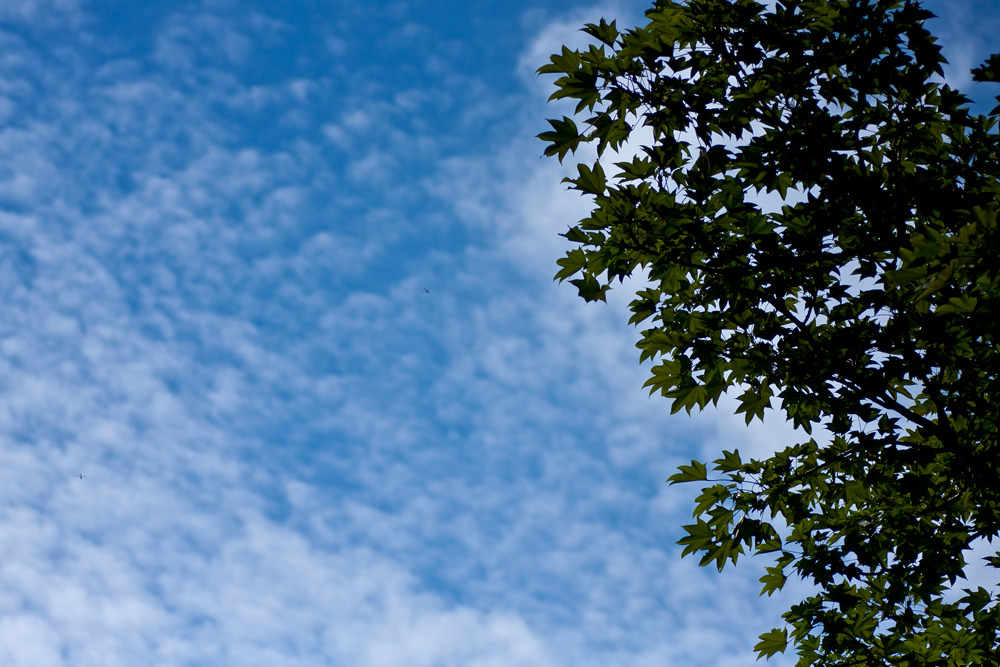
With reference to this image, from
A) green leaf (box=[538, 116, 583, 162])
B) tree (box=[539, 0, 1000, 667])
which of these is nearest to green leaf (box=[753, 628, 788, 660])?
tree (box=[539, 0, 1000, 667])

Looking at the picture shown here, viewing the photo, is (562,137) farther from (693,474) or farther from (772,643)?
(772,643)

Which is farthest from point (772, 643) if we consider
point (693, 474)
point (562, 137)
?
point (562, 137)

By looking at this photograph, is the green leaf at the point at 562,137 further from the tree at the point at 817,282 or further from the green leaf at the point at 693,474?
the green leaf at the point at 693,474

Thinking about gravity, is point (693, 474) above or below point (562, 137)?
below

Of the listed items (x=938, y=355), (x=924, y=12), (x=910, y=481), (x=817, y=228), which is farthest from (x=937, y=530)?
(x=924, y=12)

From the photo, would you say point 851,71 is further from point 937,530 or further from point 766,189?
point 937,530

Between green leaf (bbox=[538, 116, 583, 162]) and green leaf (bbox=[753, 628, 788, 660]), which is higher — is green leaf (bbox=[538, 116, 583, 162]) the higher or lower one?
the higher one

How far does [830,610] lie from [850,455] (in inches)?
55.8

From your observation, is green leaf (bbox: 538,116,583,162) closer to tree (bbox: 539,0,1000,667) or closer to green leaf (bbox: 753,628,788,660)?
tree (bbox: 539,0,1000,667)

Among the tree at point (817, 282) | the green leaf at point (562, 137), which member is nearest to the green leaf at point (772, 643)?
the tree at point (817, 282)

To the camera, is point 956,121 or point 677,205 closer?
point 677,205

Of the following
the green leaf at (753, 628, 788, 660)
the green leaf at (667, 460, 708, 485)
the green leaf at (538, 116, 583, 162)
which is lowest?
the green leaf at (753, 628, 788, 660)

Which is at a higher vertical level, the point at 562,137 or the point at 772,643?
the point at 562,137

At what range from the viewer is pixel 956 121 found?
706 cm
